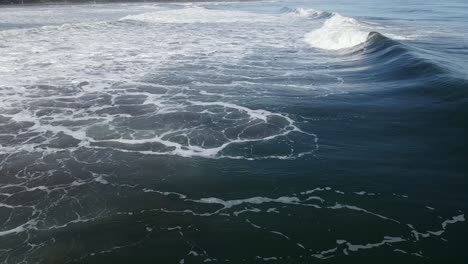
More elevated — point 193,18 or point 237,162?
point 193,18

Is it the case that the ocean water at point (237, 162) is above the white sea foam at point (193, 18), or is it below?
below

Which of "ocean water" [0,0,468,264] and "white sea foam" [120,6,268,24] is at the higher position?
"white sea foam" [120,6,268,24]

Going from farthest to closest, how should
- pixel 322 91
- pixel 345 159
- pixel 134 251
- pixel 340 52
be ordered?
pixel 340 52, pixel 322 91, pixel 345 159, pixel 134 251

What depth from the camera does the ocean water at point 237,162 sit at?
784cm

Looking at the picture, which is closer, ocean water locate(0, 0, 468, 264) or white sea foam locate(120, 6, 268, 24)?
ocean water locate(0, 0, 468, 264)

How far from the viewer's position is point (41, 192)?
9523 mm

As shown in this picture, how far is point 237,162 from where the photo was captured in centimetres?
1120

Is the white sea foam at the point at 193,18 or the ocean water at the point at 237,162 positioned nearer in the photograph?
the ocean water at the point at 237,162

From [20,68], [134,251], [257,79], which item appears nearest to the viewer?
[134,251]

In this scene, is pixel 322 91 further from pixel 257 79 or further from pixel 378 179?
pixel 378 179

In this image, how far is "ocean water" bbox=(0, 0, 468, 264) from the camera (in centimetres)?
784

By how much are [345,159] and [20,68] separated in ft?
63.5

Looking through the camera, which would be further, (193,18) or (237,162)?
(193,18)

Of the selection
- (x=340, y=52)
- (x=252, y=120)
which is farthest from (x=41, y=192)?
(x=340, y=52)
